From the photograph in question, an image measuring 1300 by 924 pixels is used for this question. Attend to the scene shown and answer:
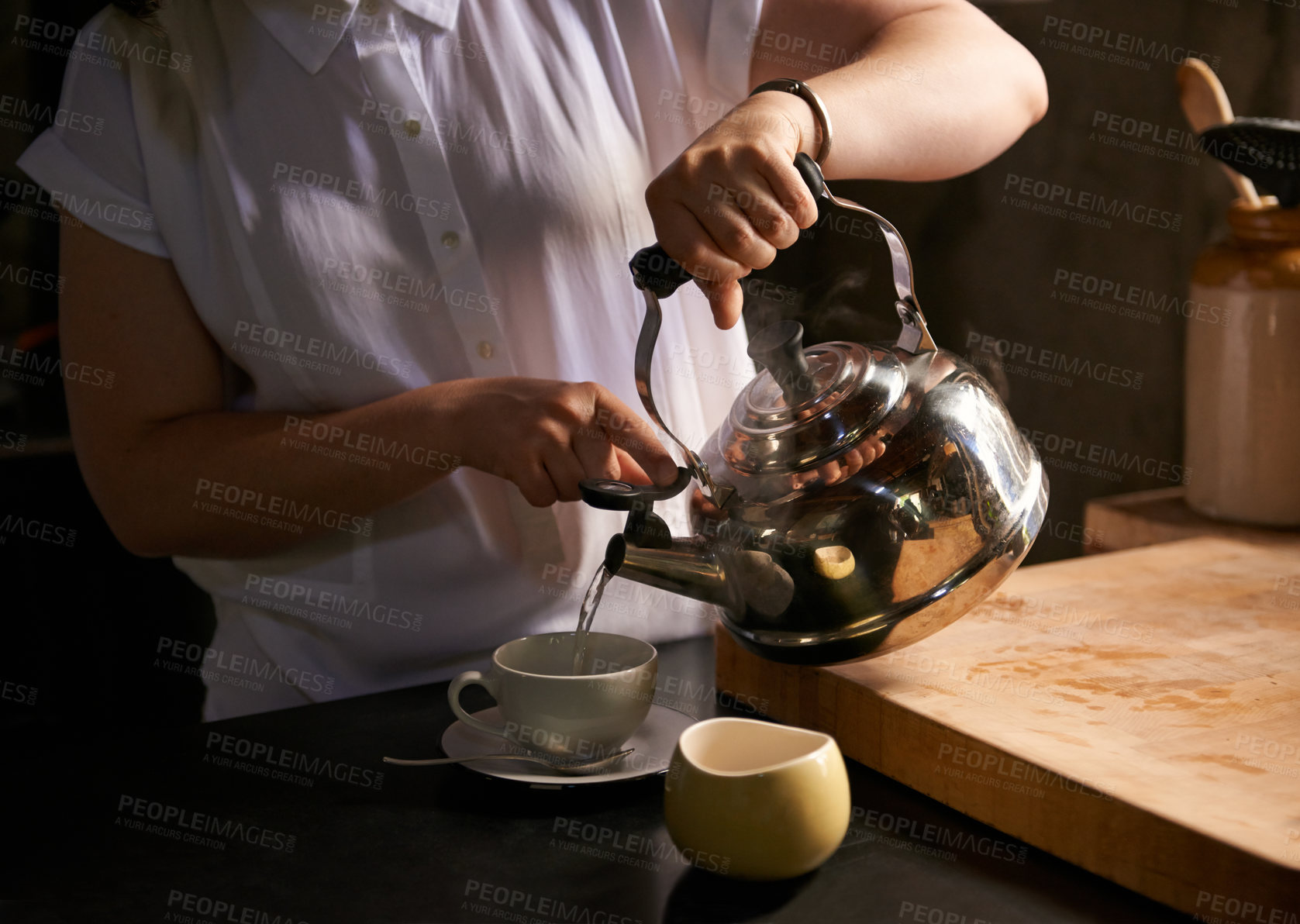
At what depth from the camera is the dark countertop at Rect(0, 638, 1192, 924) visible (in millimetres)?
625

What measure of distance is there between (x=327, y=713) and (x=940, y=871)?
500 millimetres

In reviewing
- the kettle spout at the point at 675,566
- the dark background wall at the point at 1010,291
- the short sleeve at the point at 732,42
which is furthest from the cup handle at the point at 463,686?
the dark background wall at the point at 1010,291

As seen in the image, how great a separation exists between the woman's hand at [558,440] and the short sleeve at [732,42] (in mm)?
420

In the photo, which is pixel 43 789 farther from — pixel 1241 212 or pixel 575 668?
pixel 1241 212

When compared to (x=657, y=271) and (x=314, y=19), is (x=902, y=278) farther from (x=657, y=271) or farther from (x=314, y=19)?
(x=314, y=19)

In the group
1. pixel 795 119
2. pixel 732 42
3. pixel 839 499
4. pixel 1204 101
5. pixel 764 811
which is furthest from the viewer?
pixel 1204 101

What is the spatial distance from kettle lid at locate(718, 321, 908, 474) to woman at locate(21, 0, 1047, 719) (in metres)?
0.14

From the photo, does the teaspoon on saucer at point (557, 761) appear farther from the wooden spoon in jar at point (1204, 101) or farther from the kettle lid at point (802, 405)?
the wooden spoon in jar at point (1204, 101)

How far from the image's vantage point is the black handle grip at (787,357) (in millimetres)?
773

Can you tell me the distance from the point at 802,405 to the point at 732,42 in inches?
20.2

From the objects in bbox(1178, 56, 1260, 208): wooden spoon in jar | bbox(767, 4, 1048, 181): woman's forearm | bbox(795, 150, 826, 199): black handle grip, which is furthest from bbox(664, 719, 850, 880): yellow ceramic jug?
bbox(1178, 56, 1260, 208): wooden spoon in jar

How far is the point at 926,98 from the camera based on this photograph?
100 cm

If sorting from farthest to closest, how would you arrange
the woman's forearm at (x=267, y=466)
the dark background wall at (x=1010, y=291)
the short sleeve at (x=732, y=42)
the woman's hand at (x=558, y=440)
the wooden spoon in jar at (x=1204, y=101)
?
the dark background wall at (x=1010, y=291), the wooden spoon in jar at (x=1204, y=101), the short sleeve at (x=732, y=42), the woman's forearm at (x=267, y=466), the woman's hand at (x=558, y=440)

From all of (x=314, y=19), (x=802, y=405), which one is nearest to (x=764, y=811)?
(x=802, y=405)
